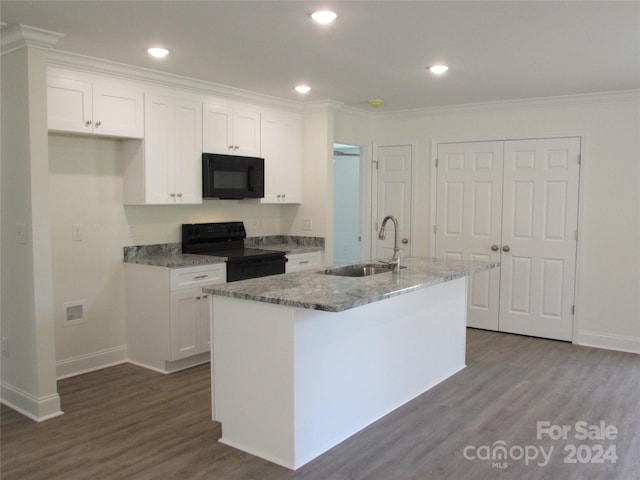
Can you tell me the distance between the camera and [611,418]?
3.39 m

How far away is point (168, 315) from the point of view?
4.11 meters

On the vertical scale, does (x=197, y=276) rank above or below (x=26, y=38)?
below

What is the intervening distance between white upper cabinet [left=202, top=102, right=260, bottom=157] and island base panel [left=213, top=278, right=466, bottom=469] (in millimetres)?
2160

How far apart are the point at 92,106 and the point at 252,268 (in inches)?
69.9

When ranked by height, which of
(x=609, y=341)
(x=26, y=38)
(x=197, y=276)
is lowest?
(x=609, y=341)

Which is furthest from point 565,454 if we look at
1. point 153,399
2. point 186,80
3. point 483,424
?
point 186,80

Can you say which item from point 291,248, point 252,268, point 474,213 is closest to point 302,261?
point 291,248

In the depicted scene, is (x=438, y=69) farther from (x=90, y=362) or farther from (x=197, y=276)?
(x=90, y=362)

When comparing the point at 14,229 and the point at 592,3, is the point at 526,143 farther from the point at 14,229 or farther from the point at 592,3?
the point at 14,229

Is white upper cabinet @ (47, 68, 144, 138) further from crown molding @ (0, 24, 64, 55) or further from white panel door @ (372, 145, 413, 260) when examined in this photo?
white panel door @ (372, 145, 413, 260)

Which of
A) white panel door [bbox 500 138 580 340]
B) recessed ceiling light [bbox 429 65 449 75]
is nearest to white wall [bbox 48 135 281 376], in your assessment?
recessed ceiling light [bbox 429 65 449 75]

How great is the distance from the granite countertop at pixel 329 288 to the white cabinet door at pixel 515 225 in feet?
6.27

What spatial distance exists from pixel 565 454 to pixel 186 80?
3749 millimetres

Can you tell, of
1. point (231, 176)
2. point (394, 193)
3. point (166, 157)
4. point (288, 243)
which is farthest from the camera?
point (394, 193)
